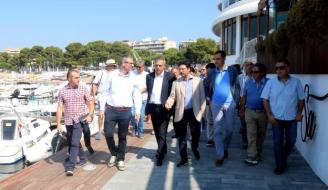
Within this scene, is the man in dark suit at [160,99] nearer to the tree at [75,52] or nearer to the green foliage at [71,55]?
the green foliage at [71,55]

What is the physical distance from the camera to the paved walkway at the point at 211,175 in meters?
5.52

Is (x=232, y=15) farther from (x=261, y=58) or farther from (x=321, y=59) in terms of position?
(x=321, y=59)

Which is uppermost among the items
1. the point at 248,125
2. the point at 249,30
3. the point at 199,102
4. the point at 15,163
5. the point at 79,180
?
the point at 249,30

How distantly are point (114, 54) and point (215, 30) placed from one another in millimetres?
87668

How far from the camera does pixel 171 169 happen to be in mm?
6418

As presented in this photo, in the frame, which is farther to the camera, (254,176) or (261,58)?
(261,58)

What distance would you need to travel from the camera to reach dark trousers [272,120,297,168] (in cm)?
602

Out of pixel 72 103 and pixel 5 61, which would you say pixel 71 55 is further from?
pixel 72 103

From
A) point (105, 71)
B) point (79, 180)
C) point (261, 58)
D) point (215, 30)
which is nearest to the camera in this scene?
point (79, 180)

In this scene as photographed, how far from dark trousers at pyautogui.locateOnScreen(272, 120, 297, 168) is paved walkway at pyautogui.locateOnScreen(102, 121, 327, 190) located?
0.80 feet

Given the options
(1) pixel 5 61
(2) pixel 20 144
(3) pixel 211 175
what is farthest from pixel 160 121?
(1) pixel 5 61

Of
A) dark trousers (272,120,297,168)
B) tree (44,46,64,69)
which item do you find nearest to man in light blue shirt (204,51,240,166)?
dark trousers (272,120,297,168)

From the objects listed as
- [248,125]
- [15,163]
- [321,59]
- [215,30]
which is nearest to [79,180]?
[248,125]

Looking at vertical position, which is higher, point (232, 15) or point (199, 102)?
point (232, 15)
